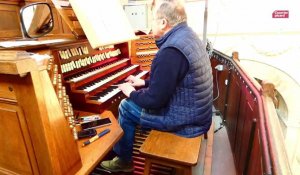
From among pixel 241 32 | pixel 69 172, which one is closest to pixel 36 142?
pixel 69 172

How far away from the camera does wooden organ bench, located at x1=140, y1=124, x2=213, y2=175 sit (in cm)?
127

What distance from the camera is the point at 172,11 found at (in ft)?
4.77

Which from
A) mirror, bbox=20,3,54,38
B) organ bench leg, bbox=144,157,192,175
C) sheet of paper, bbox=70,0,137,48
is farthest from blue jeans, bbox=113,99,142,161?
mirror, bbox=20,3,54,38

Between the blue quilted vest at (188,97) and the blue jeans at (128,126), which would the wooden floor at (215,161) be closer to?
the blue jeans at (128,126)

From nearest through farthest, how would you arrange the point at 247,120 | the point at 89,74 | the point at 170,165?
the point at 170,165 → the point at 247,120 → the point at 89,74

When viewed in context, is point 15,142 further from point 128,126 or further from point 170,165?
point 128,126

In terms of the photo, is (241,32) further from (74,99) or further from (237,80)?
(74,99)

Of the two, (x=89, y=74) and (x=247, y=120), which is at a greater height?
(x=89, y=74)

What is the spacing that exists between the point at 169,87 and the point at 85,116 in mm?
681

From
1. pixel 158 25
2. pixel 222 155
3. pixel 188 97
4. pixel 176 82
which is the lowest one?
pixel 222 155

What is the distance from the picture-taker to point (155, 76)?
1.36 metres

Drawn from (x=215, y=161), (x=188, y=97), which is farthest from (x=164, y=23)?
(x=215, y=161)

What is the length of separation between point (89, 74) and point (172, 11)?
888 millimetres

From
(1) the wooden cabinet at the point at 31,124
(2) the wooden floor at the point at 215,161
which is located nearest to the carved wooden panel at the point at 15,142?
(1) the wooden cabinet at the point at 31,124
